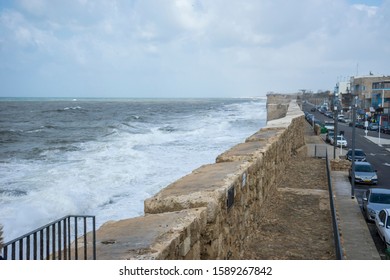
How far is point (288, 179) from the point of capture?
10.6 metres

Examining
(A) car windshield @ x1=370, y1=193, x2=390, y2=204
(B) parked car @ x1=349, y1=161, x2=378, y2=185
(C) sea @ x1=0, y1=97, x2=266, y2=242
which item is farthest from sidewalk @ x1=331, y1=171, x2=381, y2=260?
(C) sea @ x1=0, y1=97, x2=266, y2=242

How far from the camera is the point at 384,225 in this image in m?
10.5

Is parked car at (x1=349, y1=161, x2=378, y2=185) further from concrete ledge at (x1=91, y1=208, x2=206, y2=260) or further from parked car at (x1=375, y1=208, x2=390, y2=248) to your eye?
concrete ledge at (x1=91, y1=208, x2=206, y2=260)

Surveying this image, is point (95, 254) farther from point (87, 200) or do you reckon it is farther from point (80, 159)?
point (80, 159)

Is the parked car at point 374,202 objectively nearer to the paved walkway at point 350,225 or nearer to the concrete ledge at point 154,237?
the paved walkway at point 350,225

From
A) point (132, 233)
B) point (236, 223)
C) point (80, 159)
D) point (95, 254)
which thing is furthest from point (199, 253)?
point (80, 159)

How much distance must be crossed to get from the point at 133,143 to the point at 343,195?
54.3ft

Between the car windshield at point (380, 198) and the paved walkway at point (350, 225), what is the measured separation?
0.63m

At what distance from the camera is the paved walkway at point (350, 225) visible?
941 centimetres

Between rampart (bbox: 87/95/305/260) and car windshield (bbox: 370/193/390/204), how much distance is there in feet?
25.8

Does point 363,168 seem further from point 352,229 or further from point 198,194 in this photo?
point 198,194

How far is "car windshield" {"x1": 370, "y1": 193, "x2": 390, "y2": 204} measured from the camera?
532 inches

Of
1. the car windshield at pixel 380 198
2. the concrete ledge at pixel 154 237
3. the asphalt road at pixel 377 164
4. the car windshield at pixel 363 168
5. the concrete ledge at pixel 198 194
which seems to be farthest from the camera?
the car windshield at pixel 363 168

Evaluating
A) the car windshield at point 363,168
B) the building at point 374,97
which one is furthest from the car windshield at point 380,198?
the building at point 374,97
